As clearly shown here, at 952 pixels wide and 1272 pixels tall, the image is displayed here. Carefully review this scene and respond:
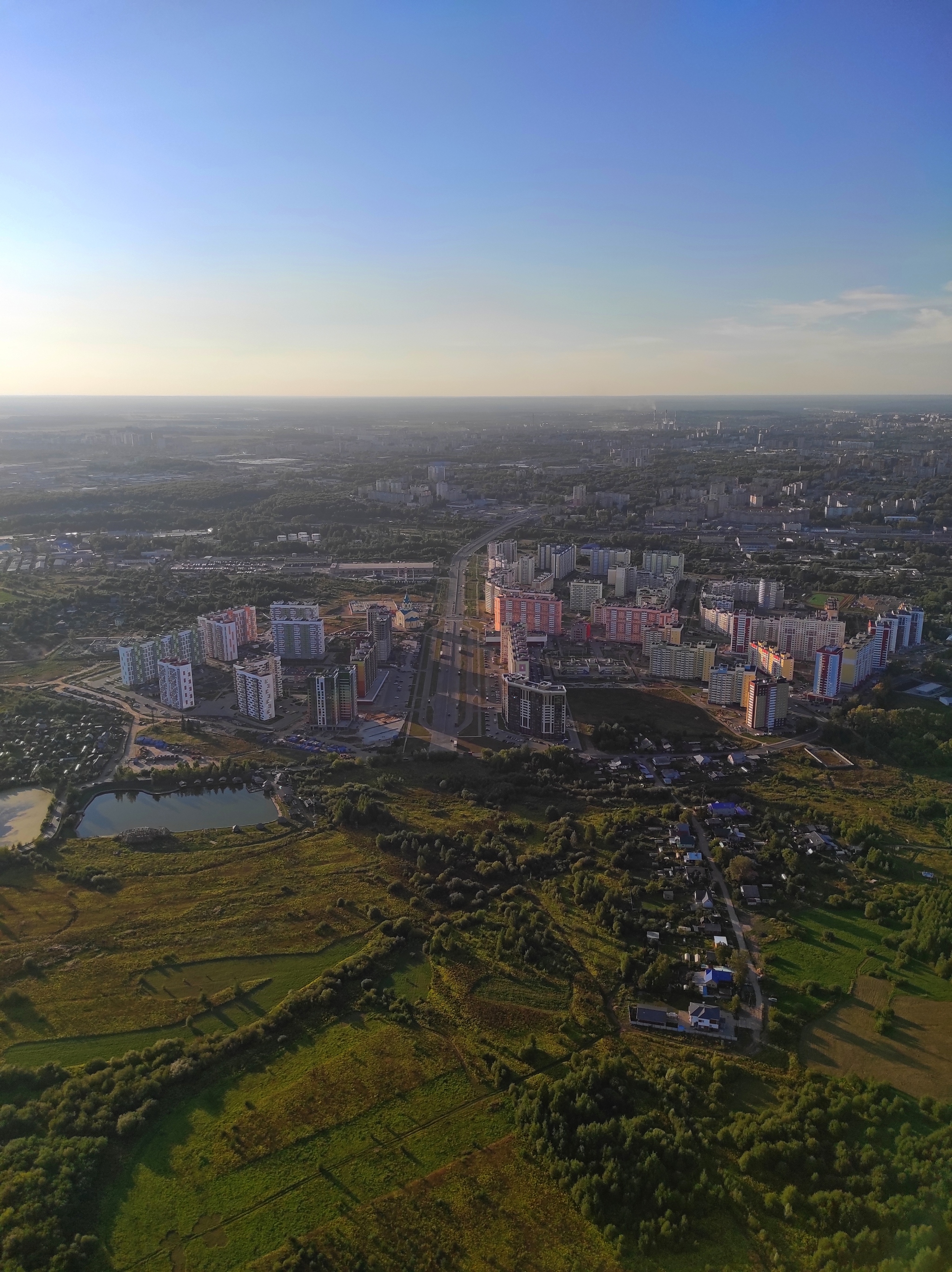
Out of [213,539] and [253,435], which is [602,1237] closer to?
[213,539]

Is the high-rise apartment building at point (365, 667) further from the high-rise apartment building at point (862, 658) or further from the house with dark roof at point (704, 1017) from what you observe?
the house with dark roof at point (704, 1017)

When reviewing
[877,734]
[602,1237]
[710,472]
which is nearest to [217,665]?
[877,734]

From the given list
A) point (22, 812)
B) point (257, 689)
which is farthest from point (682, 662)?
point (22, 812)

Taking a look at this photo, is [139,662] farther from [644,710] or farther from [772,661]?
[772,661]

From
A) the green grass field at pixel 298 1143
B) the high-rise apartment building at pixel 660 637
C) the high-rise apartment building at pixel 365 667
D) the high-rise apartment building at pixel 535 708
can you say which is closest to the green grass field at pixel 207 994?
the green grass field at pixel 298 1143

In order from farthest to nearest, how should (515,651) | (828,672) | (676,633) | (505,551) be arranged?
(505,551) → (676,633) → (515,651) → (828,672)
